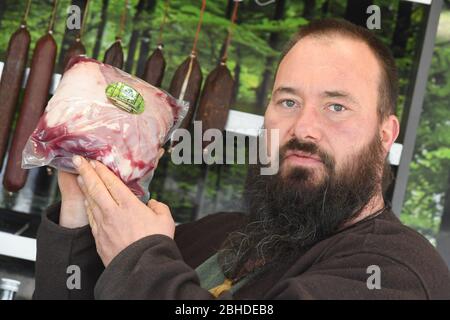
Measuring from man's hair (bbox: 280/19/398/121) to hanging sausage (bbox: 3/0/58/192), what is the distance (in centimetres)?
65

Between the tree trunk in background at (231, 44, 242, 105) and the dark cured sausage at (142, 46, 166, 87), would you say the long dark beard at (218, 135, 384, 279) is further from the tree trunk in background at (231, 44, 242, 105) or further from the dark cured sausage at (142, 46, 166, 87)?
the tree trunk in background at (231, 44, 242, 105)

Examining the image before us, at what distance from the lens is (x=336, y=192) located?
1.25m

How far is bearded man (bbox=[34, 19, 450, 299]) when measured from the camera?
3.43 feet

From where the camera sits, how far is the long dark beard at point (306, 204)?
4.10ft

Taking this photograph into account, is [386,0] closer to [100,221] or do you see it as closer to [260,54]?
[260,54]

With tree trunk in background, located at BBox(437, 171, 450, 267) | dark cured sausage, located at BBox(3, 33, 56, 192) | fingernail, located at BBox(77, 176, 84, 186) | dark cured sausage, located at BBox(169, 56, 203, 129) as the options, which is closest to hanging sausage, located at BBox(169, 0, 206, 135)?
dark cured sausage, located at BBox(169, 56, 203, 129)

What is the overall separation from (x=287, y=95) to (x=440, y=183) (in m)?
1.11

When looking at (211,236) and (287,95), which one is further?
(211,236)

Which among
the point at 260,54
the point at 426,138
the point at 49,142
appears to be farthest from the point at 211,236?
the point at 426,138

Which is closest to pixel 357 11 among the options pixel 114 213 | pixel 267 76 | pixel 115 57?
pixel 267 76

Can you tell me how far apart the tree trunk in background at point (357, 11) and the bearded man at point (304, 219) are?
0.77 metres

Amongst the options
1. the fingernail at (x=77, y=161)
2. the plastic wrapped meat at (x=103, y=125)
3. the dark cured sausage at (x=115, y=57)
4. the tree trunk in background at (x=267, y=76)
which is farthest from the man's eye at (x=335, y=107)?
the tree trunk in background at (x=267, y=76)

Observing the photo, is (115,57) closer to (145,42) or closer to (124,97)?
(145,42)
